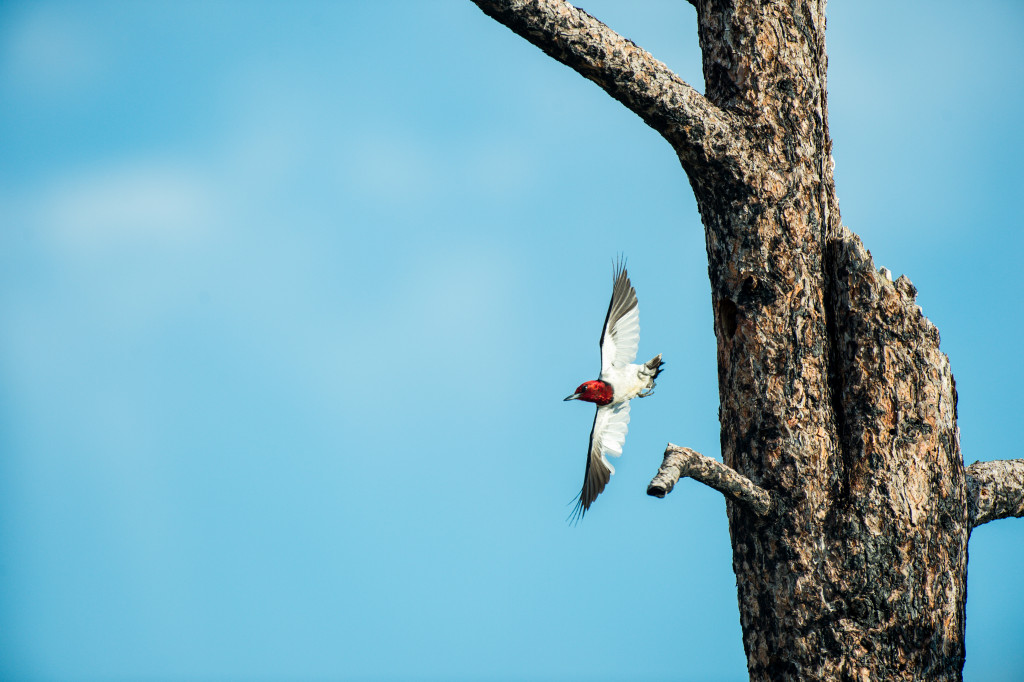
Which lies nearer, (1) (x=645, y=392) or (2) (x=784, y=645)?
(2) (x=784, y=645)

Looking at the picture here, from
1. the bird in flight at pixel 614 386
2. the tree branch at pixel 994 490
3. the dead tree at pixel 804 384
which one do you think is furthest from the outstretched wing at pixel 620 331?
the tree branch at pixel 994 490

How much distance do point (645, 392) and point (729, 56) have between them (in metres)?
2.79

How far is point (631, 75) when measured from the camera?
4445mm

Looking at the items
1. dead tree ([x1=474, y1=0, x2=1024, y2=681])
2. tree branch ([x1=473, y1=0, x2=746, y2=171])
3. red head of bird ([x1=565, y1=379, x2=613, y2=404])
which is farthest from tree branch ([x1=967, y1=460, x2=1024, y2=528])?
red head of bird ([x1=565, y1=379, x2=613, y2=404])

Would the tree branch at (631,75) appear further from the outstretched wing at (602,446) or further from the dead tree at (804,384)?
the outstretched wing at (602,446)

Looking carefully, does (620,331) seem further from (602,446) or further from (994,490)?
(994,490)

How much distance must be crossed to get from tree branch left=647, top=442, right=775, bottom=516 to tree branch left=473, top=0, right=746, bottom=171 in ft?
5.41

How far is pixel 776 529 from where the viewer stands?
439cm

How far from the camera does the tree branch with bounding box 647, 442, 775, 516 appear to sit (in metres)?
3.66

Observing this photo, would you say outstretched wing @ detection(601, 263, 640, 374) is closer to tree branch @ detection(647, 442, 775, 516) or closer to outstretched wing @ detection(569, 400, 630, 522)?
outstretched wing @ detection(569, 400, 630, 522)

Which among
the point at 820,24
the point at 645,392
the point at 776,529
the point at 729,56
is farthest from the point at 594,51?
the point at 645,392

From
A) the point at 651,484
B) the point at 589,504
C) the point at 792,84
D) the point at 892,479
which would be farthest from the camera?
the point at 589,504

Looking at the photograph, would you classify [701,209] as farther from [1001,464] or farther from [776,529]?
[1001,464]

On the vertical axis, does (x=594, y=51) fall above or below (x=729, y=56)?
below
